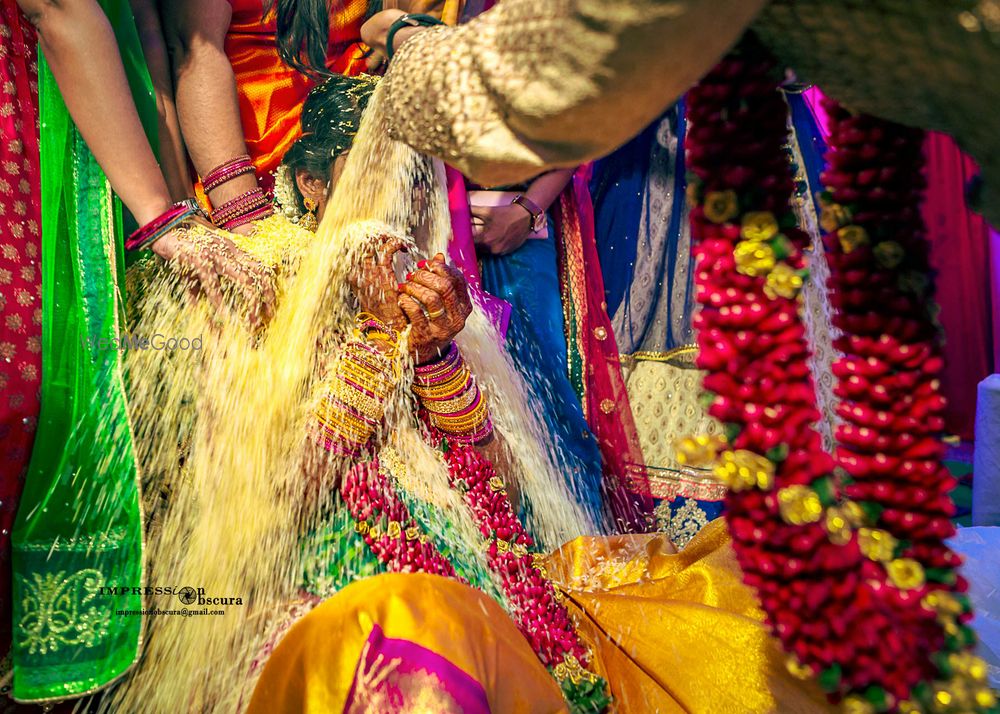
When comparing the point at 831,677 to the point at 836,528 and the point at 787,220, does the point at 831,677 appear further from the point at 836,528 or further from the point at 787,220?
the point at 787,220

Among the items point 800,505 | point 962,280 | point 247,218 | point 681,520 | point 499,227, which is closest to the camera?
point 800,505

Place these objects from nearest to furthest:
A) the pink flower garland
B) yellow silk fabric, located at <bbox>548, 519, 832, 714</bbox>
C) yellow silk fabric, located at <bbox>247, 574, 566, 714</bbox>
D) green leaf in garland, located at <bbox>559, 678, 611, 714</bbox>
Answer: yellow silk fabric, located at <bbox>247, 574, 566, 714</bbox>, yellow silk fabric, located at <bbox>548, 519, 832, 714</bbox>, green leaf in garland, located at <bbox>559, 678, 611, 714</bbox>, the pink flower garland

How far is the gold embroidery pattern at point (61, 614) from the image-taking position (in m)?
1.55

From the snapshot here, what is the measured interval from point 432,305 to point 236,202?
83cm

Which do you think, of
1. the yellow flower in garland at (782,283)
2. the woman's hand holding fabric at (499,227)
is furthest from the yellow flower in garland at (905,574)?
the woman's hand holding fabric at (499,227)

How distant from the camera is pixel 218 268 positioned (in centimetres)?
164

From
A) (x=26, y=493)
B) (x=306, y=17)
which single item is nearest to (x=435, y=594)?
(x=26, y=493)

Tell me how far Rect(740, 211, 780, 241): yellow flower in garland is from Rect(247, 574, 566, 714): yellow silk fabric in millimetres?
612

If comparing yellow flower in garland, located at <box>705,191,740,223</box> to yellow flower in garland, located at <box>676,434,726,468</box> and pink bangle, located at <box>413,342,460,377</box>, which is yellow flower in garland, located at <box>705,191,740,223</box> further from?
pink bangle, located at <box>413,342,460,377</box>

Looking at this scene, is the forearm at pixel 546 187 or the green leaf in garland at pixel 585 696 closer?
the green leaf in garland at pixel 585 696

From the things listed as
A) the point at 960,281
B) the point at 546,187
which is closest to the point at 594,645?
the point at 546,187

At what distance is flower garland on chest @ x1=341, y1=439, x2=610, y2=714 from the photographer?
4.24 feet

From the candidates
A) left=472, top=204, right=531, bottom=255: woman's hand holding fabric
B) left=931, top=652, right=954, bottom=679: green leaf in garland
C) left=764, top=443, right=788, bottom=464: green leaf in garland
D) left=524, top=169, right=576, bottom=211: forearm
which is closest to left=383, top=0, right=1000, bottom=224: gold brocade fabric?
left=764, top=443, right=788, bottom=464: green leaf in garland

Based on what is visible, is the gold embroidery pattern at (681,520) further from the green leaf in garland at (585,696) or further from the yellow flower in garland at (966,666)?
the yellow flower in garland at (966,666)
